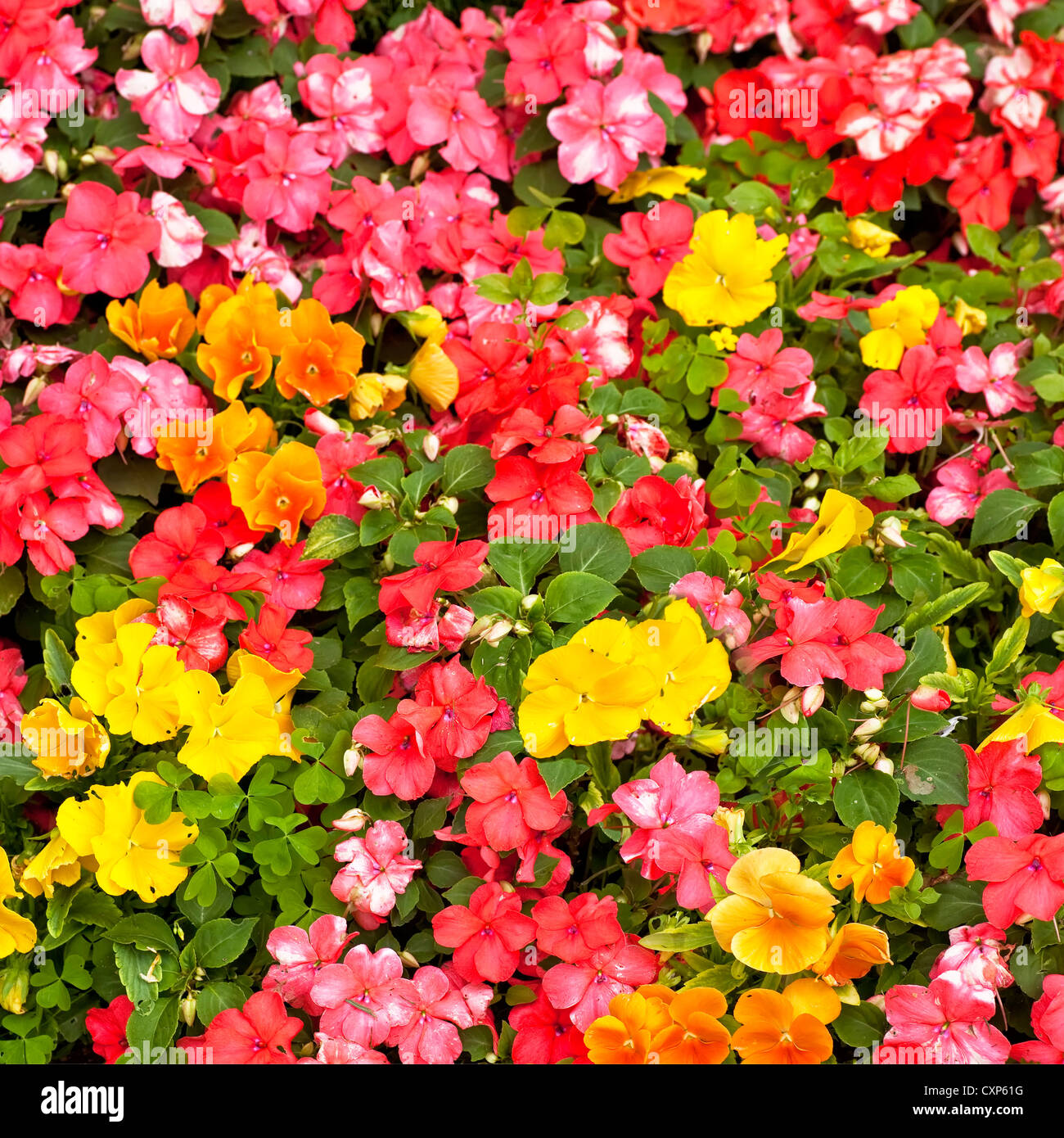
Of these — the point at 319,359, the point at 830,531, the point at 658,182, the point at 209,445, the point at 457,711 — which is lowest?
the point at 457,711

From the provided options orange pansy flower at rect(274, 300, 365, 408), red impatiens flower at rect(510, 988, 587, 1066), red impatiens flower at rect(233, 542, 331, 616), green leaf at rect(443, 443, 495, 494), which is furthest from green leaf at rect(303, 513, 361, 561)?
red impatiens flower at rect(510, 988, 587, 1066)

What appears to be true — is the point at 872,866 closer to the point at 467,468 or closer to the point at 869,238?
the point at 467,468

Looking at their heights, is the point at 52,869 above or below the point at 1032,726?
below

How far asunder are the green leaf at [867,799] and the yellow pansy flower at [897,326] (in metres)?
0.81

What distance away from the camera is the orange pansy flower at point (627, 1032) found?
1382 mm

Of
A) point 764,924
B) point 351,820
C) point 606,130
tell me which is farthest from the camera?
point 606,130

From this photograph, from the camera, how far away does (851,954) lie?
138 centimetres

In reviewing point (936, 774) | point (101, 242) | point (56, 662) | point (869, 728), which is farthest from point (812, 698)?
point (101, 242)

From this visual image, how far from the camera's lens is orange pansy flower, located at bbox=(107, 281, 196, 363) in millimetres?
1900

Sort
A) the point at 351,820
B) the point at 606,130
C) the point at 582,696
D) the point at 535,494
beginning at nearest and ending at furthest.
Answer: the point at 582,696, the point at 351,820, the point at 535,494, the point at 606,130

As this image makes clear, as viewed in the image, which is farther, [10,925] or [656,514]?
[656,514]

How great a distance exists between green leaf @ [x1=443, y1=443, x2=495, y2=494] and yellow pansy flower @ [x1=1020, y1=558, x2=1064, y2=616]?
761mm

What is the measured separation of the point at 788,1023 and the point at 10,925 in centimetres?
101

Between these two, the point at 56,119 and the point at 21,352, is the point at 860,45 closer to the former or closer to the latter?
the point at 56,119
